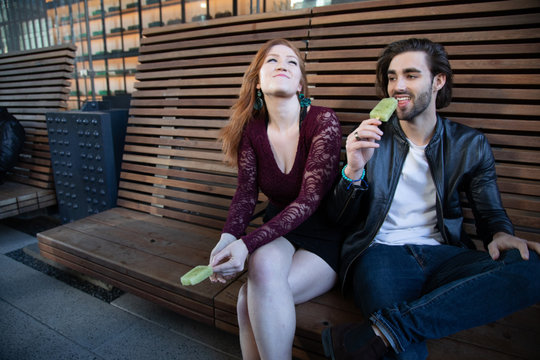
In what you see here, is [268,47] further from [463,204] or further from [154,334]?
[154,334]

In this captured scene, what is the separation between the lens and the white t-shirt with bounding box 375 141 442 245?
1.87m

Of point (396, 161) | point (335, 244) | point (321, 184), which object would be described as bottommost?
point (335, 244)

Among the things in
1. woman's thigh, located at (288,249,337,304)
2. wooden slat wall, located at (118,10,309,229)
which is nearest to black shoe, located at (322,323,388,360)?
woman's thigh, located at (288,249,337,304)

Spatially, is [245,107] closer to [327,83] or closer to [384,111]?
[327,83]

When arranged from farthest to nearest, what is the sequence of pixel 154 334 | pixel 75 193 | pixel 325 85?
1. pixel 75 193
2. pixel 325 85
3. pixel 154 334

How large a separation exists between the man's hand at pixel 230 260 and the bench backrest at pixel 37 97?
3906 mm

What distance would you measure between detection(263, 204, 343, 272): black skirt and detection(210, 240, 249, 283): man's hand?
41 cm

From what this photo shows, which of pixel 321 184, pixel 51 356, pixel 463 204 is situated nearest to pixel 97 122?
pixel 51 356

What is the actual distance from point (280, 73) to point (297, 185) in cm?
69

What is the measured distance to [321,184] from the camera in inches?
71.9

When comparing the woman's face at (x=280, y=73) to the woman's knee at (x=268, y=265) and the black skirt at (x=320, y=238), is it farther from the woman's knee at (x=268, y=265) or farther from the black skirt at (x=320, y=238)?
the woman's knee at (x=268, y=265)

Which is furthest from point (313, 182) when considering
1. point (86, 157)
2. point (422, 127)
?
point (86, 157)

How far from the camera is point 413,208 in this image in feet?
6.17

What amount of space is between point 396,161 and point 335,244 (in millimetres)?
603
